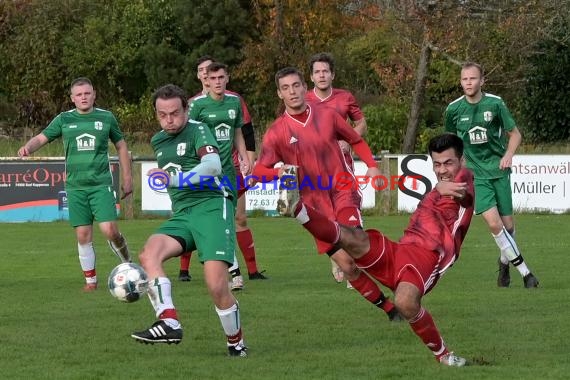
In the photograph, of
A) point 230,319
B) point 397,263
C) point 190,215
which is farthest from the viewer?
point 190,215

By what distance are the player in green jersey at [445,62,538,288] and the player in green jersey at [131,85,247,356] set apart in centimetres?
424

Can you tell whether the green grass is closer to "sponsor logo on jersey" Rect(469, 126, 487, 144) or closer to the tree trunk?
"sponsor logo on jersey" Rect(469, 126, 487, 144)

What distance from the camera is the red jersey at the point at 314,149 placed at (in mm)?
9875

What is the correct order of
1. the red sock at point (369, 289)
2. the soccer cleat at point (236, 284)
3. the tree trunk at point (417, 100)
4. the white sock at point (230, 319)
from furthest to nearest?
the tree trunk at point (417, 100) → the soccer cleat at point (236, 284) → the red sock at point (369, 289) → the white sock at point (230, 319)

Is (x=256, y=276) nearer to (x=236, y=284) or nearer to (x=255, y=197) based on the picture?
(x=236, y=284)

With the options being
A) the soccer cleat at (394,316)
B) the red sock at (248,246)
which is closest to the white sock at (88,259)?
the red sock at (248,246)

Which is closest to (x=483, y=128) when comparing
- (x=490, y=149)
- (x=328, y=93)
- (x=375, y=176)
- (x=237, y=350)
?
(x=490, y=149)

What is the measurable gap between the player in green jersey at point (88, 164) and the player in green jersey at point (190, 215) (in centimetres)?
386

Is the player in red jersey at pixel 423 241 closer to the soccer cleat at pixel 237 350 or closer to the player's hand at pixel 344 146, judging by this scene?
the soccer cleat at pixel 237 350

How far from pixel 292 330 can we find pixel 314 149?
1.66 m

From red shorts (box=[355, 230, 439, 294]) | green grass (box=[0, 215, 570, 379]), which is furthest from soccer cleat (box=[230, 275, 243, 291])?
red shorts (box=[355, 230, 439, 294])

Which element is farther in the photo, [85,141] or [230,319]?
[85,141]

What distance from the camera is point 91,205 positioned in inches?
472

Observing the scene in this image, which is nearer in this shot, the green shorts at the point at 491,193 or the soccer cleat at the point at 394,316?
the soccer cleat at the point at 394,316
